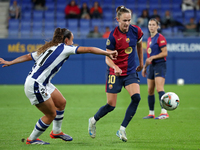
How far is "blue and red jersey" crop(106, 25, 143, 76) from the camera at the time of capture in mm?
5648

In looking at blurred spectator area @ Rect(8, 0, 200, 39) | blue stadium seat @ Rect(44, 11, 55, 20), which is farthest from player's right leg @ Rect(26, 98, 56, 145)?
blue stadium seat @ Rect(44, 11, 55, 20)

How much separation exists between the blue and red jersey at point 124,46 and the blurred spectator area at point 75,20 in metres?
12.1

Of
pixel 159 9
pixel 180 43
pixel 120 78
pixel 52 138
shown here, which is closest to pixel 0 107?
pixel 52 138

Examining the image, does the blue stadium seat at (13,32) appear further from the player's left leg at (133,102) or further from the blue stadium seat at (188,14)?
the player's left leg at (133,102)

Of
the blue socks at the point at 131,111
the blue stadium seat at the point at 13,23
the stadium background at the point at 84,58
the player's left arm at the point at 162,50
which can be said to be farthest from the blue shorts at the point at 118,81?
the blue stadium seat at the point at 13,23

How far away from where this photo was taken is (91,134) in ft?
18.5

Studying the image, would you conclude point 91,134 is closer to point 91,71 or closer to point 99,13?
point 91,71

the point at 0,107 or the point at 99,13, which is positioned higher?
the point at 99,13

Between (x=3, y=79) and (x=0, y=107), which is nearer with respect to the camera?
(x=0, y=107)

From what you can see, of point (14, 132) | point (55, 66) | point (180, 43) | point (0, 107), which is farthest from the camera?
point (180, 43)

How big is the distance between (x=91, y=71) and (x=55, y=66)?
1313 centimetres

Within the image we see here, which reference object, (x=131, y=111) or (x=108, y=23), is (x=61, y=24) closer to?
(x=108, y=23)

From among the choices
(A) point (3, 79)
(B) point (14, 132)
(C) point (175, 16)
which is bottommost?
(A) point (3, 79)

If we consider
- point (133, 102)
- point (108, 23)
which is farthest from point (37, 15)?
point (133, 102)
